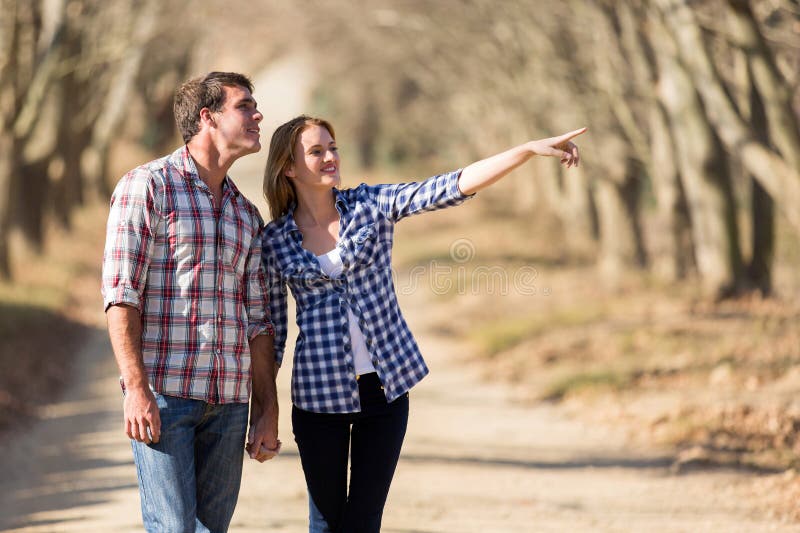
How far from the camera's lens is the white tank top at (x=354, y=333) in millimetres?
4227

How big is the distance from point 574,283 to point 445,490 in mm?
11231

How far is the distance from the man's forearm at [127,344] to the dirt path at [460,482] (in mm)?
2945

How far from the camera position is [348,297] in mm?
4281

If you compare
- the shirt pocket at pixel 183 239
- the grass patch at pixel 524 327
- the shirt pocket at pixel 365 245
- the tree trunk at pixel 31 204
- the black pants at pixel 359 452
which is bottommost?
the grass patch at pixel 524 327

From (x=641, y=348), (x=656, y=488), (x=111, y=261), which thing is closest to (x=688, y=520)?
(x=656, y=488)

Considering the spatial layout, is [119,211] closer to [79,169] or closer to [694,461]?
[694,461]

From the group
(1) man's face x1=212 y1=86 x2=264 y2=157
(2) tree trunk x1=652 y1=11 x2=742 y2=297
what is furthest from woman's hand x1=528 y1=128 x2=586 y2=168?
(2) tree trunk x1=652 y1=11 x2=742 y2=297

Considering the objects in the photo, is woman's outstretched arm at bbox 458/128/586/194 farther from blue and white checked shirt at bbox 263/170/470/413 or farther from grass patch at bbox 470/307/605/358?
grass patch at bbox 470/307/605/358

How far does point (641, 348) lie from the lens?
12273 millimetres

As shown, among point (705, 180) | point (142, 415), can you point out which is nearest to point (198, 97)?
point (142, 415)

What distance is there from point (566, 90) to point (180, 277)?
56.1 feet

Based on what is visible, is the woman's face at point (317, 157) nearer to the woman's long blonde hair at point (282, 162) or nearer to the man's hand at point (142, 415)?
the woman's long blonde hair at point (282, 162)

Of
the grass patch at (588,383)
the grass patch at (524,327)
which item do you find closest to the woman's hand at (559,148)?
the grass patch at (588,383)

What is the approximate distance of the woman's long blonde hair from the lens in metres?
4.39
